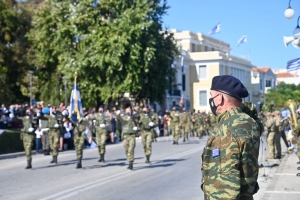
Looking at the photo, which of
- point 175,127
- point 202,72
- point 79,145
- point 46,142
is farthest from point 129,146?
point 202,72

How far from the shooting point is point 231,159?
3889 mm

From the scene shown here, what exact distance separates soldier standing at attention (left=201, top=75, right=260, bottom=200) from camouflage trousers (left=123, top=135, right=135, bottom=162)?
11676 millimetres

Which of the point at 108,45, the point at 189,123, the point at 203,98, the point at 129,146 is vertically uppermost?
the point at 108,45

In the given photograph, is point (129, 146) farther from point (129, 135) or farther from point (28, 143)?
point (28, 143)

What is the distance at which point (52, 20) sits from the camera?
129ft

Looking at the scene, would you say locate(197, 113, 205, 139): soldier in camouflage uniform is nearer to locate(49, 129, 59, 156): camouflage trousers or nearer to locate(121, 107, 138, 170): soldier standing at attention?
locate(49, 129, 59, 156): camouflage trousers

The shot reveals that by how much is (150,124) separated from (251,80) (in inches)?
3160

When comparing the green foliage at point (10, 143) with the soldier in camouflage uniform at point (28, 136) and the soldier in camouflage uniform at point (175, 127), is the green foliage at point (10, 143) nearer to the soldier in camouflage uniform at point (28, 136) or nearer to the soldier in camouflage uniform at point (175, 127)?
the soldier in camouflage uniform at point (28, 136)

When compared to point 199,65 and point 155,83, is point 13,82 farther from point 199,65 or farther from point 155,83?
point 199,65

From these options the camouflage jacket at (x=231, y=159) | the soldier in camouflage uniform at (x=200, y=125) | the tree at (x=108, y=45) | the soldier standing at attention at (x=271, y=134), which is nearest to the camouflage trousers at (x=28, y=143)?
the soldier standing at attention at (x=271, y=134)

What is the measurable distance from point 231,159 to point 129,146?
1198 centimetres

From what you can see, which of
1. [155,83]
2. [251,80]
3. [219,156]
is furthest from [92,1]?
[251,80]

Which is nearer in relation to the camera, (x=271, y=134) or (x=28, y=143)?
A: (x=28, y=143)

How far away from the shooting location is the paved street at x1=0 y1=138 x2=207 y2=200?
11.1 metres
